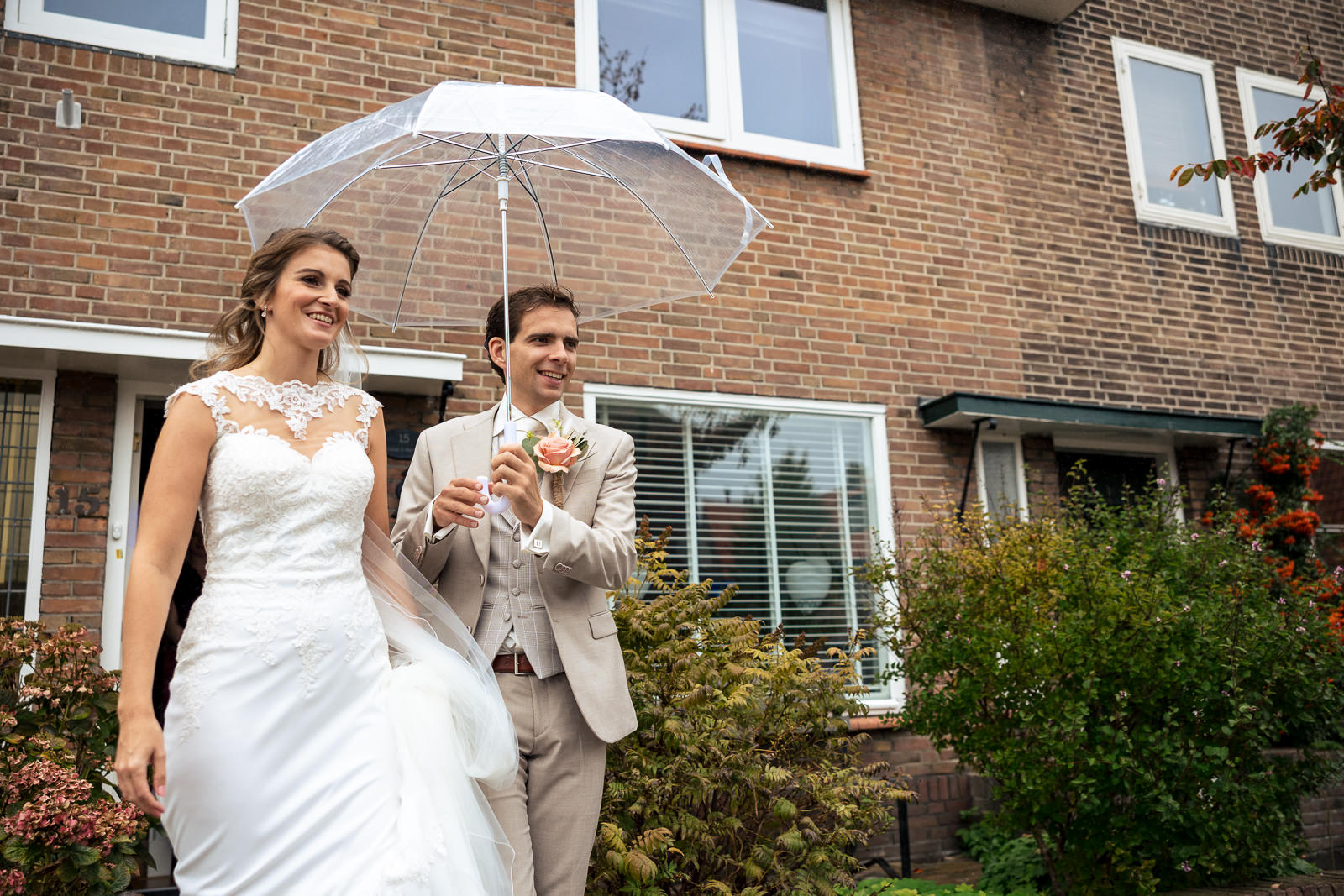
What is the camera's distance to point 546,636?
9.29 feet

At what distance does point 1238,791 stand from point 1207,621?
0.76 meters

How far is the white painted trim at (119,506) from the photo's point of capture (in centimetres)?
538

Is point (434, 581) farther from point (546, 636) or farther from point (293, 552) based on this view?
point (293, 552)

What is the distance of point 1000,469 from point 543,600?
223 inches

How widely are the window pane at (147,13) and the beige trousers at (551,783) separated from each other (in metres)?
4.87

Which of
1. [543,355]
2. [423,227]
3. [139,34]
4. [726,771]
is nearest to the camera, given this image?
[543,355]

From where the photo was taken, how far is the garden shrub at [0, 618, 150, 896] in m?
3.61

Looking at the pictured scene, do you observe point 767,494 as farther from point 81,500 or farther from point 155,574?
point 155,574

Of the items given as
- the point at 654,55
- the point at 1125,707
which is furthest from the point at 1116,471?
the point at 654,55

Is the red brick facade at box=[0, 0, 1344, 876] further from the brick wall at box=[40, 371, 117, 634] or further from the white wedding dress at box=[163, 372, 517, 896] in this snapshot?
the white wedding dress at box=[163, 372, 517, 896]

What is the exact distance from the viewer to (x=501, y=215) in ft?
10.8

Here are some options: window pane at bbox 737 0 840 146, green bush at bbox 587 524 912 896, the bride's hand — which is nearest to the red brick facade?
window pane at bbox 737 0 840 146

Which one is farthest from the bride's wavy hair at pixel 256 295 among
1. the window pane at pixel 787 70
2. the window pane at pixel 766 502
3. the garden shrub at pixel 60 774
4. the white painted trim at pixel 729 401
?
the window pane at pixel 787 70

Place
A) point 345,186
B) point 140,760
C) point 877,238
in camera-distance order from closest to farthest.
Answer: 1. point 140,760
2. point 345,186
3. point 877,238
